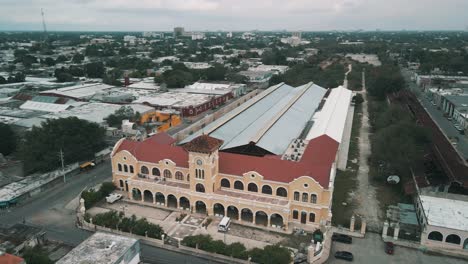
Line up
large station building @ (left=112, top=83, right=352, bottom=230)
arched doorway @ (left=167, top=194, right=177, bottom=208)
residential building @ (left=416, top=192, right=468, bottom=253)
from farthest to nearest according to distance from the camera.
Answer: arched doorway @ (left=167, top=194, right=177, bottom=208) → large station building @ (left=112, top=83, right=352, bottom=230) → residential building @ (left=416, top=192, right=468, bottom=253)

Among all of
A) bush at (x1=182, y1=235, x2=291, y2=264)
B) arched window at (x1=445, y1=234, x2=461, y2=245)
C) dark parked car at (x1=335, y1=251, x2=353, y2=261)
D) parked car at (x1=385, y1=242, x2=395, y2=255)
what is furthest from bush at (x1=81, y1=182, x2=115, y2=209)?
arched window at (x1=445, y1=234, x2=461, y2=245)

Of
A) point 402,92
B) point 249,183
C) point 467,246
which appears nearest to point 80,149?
point 249,183

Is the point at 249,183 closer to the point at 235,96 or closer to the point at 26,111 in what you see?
the point at 26,111

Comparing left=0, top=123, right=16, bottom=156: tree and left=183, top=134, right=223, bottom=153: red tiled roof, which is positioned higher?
left=183, top=134, right=223, bottom=153: red tiled roof

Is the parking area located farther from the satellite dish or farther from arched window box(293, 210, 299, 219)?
the satellite dish

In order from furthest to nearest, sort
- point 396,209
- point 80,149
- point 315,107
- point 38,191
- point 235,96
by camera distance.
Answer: point 235,96 → point 315,107 → point 80,149 → point 38,191 → point 396,209

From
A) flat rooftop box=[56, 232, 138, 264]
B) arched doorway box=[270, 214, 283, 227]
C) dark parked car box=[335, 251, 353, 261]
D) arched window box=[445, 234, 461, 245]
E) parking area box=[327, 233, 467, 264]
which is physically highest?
flat rooftop box=[56, 232, 138, 264]

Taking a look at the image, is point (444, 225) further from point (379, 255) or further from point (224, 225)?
point (224, 225)

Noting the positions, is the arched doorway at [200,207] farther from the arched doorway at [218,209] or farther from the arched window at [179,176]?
the arched window at [179,176]
